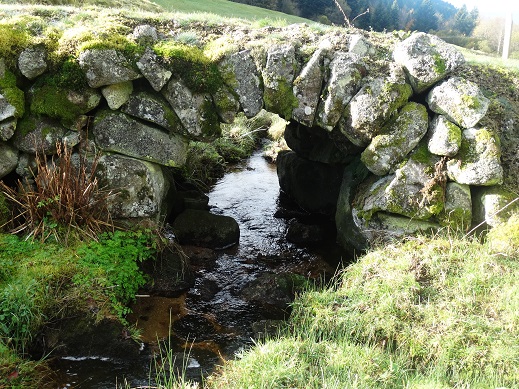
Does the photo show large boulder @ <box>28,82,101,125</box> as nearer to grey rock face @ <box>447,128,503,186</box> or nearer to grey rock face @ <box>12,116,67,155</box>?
grey rock face @ <box>12,116,67,155</box>

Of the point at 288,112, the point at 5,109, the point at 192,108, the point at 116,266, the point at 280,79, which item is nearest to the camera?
the point at 116,266

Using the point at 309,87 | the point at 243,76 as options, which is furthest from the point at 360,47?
the point at 243,76

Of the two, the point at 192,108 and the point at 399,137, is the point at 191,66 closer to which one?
the point at 192,108

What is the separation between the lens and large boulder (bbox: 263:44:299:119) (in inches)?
270

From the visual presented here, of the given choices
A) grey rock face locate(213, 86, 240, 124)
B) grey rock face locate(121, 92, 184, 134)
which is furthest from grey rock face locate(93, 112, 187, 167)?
grey rock face locate(213, 86, 240, 124)

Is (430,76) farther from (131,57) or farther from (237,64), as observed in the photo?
(131,57)

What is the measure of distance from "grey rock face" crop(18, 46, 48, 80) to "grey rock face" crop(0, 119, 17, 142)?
0.71 metres

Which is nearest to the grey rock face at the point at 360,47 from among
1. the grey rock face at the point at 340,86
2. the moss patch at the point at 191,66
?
the grey rock face at the point at 340,86

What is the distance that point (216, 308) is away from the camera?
21.0ft

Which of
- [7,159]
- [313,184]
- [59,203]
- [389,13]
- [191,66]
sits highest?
[389,13]

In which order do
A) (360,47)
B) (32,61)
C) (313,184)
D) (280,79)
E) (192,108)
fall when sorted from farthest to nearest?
(313,184)
(360,47)
(280,79)
(192,108)
(32,61)

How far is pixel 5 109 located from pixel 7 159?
70 centimetres

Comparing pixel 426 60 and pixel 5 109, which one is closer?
pixel 5 109

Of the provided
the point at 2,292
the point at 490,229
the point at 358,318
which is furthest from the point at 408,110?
the point at 2,292
